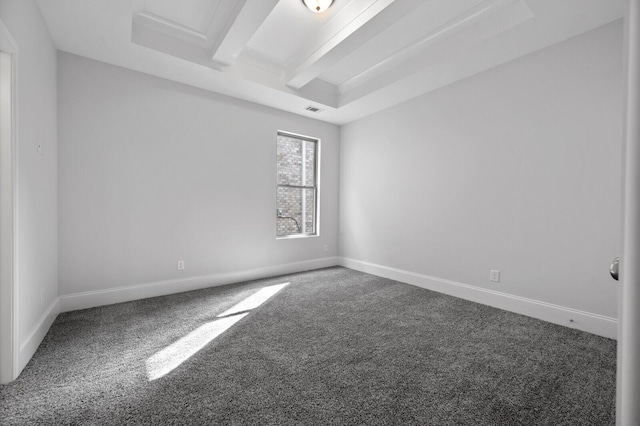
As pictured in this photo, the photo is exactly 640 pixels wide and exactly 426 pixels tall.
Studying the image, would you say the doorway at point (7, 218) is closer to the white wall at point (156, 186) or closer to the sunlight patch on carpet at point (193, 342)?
the sunlight patch on carpet at point (193, 342)

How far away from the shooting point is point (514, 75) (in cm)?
311

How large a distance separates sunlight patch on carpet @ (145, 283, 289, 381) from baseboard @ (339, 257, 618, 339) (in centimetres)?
209

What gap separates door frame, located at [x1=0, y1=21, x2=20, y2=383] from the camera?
1.78 m

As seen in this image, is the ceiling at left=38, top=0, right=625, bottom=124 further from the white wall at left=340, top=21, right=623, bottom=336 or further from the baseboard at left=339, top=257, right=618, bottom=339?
the baseboard at left=339, top=257, right=618, bottom=339

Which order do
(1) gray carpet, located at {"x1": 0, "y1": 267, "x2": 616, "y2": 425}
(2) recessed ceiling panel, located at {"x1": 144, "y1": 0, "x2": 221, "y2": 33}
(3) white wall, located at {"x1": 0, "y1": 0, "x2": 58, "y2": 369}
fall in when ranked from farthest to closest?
(2) recessed ceiling panel, located at {"x1": 144, "y1": 0, "x2": 221, "y2": 33}, (3) white wall, located at {"x1": 0, "y1": 0, "x2": 58, "y2": 369}, (1) gray carpet, located at {"x1": 0, "y1": 267, "x2": 616, "y2": 425}

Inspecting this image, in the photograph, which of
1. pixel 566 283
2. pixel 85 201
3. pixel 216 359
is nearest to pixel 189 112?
pixel 85 201

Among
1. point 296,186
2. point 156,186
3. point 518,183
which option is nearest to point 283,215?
point 296,186

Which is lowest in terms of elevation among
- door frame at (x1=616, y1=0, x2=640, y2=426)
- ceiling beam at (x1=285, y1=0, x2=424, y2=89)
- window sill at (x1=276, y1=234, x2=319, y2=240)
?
window sill at (x1=276, y1=234, x2=319, y2=240)

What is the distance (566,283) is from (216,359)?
10.4 ft

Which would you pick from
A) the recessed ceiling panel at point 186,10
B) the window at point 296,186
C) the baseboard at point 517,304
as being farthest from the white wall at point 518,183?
the recessed ceiling panel at point 186,10

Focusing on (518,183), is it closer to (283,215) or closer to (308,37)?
(308,37)

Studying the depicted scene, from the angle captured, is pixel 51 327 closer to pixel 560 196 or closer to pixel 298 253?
pixel 298 253

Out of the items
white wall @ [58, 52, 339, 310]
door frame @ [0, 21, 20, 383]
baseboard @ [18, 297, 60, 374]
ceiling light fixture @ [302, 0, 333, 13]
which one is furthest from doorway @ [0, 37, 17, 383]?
ceiling light fixture @ [302, 0, 333, 13]

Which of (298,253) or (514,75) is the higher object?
(514,75)
